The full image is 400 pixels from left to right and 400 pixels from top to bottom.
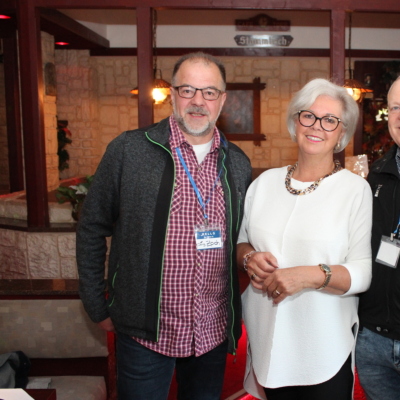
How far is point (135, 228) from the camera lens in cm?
170

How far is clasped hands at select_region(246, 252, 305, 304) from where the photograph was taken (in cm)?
155

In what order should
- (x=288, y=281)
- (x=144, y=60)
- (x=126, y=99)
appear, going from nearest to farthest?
1. (x=288, y=281)
2. (x=144, y=60)
3. (x=126, y=99)

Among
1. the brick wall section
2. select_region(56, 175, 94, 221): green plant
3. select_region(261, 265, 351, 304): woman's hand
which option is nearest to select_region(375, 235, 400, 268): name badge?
select_region(261, 265, 351, 304): woman's hand

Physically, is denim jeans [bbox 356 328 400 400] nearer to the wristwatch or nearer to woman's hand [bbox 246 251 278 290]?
the wristwatch

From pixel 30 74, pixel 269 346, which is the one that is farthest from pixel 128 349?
pixel 30 74

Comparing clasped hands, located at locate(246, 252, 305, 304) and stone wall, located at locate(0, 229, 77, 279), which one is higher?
clasped hands, located at locate(246, 252, 305, 304)

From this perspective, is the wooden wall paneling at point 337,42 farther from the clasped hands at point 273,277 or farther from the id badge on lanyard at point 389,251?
the clasped hands at point 273,277

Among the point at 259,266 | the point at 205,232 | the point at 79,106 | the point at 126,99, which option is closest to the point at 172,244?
the point at 205,232

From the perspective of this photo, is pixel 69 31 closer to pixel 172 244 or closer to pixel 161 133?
pixel 161 133

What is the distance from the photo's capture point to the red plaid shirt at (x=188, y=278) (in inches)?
66.3

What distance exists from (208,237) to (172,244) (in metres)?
0.13

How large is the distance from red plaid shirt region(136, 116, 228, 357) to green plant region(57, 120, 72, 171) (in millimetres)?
6464

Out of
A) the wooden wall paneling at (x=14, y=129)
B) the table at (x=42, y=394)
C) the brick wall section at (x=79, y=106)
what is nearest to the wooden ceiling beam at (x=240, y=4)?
the wooden wall paneling at (x=14, y=129)

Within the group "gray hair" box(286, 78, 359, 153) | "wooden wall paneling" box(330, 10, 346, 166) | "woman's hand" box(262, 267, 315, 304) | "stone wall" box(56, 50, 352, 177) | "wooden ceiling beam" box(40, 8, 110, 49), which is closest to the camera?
"woman's hand" box(262, 267, 315, 304)
